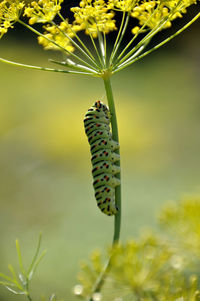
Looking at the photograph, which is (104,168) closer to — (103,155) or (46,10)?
(103,155)

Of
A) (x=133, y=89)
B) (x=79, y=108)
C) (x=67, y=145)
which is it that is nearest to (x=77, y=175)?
(x=67, y=145)

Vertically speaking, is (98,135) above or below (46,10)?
below

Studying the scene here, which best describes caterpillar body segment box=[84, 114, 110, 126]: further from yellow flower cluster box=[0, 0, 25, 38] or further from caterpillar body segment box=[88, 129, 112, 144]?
yellow flower cluster box=[0, 0, 25, 38]

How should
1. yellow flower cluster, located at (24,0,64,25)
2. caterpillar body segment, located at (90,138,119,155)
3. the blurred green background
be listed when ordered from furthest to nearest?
the blurred green background, caterpillar body segment, located at (90,138,119,155), yellow flower cluster, located at (24,0,64,25)

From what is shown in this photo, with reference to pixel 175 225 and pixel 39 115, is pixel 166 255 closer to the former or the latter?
pixel 175 225

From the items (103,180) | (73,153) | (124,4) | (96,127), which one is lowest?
(73,153)

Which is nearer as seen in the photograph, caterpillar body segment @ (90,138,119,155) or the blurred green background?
caterpillar body segment @ (90,138,119,155)

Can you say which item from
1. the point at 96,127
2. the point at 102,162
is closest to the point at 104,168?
the point at 102,162

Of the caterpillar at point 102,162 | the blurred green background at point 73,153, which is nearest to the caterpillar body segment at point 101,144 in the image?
the caterpillar at point 102,162

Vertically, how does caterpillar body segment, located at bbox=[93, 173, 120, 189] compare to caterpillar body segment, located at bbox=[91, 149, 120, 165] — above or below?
below

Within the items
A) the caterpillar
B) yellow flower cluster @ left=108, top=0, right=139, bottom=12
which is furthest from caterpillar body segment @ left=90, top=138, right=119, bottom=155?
yellow flower cluster @ left=108, top=0, right=139, bottom=12
